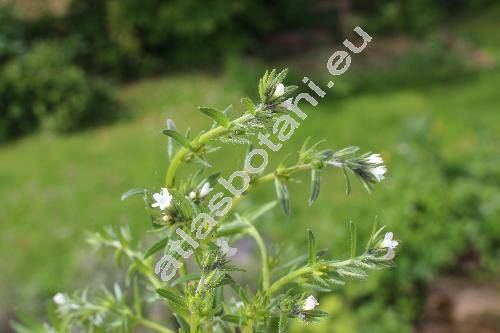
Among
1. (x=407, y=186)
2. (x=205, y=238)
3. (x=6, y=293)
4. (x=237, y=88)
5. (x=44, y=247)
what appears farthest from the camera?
(x=237, y=88)

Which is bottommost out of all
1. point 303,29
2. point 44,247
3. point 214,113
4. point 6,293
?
point 214,113

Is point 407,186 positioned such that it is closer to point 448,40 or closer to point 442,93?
point 442,93

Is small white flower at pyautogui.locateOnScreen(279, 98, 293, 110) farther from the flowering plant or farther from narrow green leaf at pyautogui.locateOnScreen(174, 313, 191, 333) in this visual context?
narrow green leaf at pyautogui.locateOnScreen(174, 313, 191, 333)

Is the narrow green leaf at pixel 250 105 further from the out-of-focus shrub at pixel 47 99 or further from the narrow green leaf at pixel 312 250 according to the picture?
the out-of-focus shrub at pixel 47 99

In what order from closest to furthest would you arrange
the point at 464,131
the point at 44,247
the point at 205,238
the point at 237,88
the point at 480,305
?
1. the point at 205,238
2. the point at 480,305
3. the point at 44,247
4. the point at 464,131
5. the point at 237,88

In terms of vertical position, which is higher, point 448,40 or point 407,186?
point 448,40

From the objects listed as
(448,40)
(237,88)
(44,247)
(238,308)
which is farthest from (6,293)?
(448,40)
